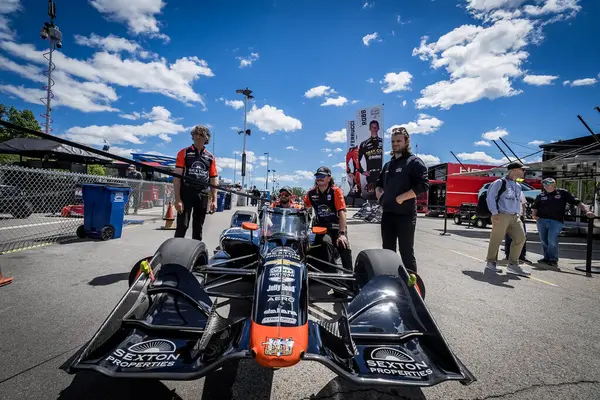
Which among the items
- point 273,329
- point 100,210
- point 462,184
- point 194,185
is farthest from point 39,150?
point 462,184

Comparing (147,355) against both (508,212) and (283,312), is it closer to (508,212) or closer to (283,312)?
(283,312)

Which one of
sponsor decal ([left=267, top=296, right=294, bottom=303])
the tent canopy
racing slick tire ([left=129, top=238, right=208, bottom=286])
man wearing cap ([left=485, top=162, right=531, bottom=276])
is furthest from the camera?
the tent canopy

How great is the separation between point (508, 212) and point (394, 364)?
4.68 metres

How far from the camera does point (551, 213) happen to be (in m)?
5.81

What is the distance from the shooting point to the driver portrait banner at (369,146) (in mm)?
17828

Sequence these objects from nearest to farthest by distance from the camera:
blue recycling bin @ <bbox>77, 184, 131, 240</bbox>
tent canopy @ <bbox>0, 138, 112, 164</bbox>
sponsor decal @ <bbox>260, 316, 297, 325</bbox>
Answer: sponsor decal @ <bbox>260, 316, 297, 325</bbox> < blue recycling bin @ <bbox>77, 184, 131, 240</bbox> < tent canopy @ <bbox>0, 138, 112, 164</bbox>

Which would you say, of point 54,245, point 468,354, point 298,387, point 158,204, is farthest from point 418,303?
point 158,204

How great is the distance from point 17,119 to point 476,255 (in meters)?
44.7

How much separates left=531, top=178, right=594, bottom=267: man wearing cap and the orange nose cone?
6.56 meters

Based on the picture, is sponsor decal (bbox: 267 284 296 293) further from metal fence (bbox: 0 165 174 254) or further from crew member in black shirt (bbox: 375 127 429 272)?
metal fence (bbox: 0 165 174 254)

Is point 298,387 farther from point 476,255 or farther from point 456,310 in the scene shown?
point 476,255

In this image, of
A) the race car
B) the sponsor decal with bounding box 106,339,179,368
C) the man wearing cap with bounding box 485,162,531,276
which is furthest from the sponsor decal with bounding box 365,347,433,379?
the man wearing cap with bounding box 485,162,531,276

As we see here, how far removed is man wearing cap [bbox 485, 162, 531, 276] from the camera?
5.00 m

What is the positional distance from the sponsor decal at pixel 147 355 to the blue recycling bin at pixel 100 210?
564cm
